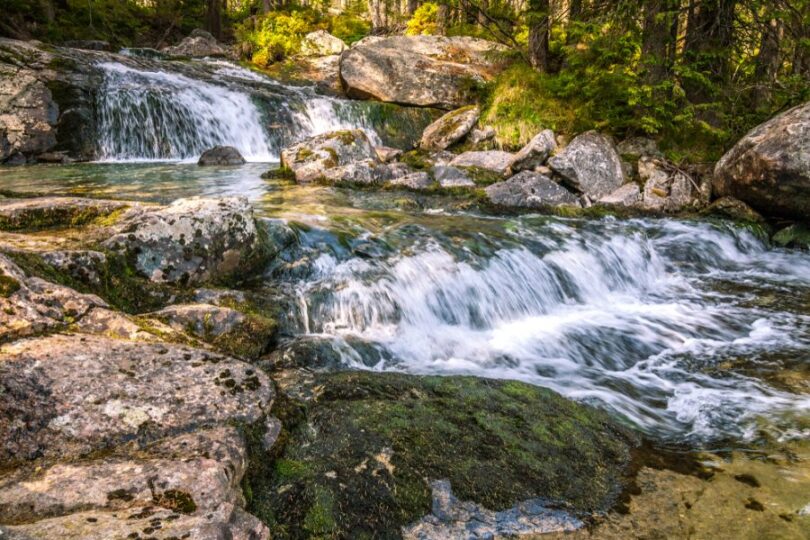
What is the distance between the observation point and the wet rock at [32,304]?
253cm

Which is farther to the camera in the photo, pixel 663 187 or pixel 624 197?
pixel 663 187

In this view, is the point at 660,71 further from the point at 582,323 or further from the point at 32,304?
the point at 32,304

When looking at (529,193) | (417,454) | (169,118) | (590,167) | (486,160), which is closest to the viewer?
(417,454)

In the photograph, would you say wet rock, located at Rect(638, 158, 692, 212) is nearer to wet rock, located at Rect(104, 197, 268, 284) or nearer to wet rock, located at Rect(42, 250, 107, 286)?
wet rock, located at Rect(104, 197, 268, 284)

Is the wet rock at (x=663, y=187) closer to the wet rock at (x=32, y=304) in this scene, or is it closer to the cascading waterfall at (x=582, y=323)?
the cascading waterfall at (x=582, y=323)

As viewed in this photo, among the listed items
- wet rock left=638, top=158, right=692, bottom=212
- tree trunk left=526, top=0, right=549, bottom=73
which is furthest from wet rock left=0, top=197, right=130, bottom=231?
tree trunk left=526, top=0, right=549, bottom=73

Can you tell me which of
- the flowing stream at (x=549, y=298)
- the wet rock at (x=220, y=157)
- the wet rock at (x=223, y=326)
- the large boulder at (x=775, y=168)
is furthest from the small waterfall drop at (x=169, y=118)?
the large boulder at (x=775, y=168)

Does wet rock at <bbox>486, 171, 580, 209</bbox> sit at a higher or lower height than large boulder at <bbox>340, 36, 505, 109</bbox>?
lower

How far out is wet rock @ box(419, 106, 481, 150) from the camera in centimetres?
1369

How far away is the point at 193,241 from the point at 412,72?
13.6 meters

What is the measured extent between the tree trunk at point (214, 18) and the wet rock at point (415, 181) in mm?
20258

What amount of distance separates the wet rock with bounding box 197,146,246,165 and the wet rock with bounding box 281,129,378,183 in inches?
72.1

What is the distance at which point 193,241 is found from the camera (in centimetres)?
447

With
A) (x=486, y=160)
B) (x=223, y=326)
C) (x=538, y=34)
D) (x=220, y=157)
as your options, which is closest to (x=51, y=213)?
(x=223, y=326)
